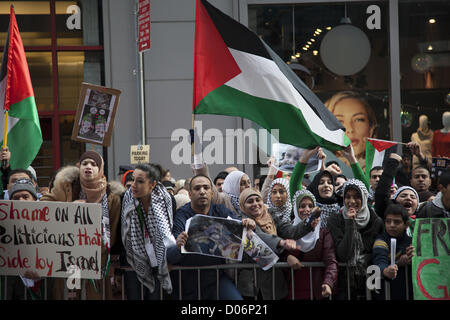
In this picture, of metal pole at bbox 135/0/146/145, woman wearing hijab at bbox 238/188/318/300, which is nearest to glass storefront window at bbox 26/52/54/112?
metal pole at bbox 135/0/146/145

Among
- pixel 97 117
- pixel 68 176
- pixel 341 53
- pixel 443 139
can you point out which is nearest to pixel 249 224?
pixel 68 176

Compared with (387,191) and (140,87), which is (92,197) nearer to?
(387,191)

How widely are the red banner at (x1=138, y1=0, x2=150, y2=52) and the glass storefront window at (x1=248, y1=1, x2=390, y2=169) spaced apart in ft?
7.94

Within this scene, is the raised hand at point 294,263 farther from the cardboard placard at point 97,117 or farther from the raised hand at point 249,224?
the cardboard placard at point 97,117

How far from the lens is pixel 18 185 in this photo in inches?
276

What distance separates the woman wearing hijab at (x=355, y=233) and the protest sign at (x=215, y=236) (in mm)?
882

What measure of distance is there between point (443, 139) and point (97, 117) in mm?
7823

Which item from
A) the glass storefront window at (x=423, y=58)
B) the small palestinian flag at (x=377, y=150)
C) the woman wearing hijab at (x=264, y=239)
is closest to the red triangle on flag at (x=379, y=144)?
the small palestinian flag at (x=377, y=150)

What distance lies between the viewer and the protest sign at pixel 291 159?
29.6ft

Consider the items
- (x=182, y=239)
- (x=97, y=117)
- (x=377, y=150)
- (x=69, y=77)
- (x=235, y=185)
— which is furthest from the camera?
(x=69, y=77)

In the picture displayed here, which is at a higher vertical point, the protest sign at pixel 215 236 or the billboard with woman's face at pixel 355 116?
the billboard with woman's face at pixel 355 116

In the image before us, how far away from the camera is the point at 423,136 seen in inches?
571

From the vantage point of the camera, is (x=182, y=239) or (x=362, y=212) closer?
(x=182, y=239)

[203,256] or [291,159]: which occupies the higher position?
[291,159]
